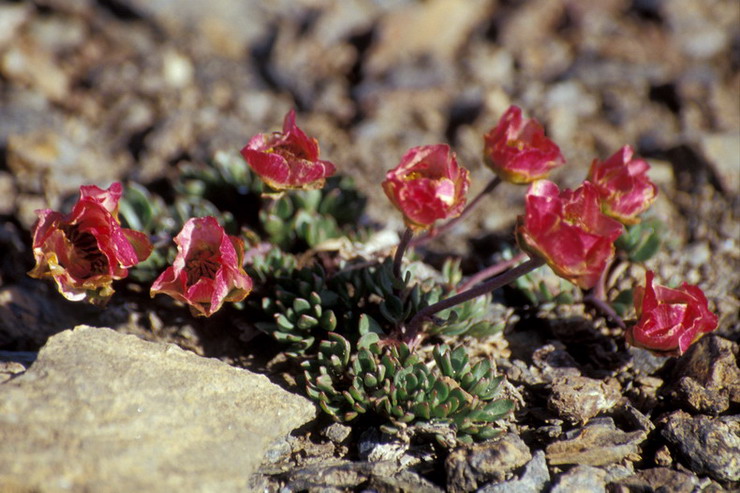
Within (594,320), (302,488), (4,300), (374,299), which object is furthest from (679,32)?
(4,300)

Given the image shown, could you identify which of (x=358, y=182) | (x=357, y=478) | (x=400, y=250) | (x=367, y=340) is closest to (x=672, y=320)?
(x=400, y=250)

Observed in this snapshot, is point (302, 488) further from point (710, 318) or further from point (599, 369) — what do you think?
point (710, 318)

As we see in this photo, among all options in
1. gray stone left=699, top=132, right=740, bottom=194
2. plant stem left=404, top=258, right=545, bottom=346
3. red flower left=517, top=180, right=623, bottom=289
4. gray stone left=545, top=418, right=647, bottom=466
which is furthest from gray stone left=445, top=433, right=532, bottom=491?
gray stone left=699, top=132, right=740, bottom=194

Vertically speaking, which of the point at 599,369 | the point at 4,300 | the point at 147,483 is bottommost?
the point at 599,369

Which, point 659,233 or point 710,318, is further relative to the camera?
point 659,233

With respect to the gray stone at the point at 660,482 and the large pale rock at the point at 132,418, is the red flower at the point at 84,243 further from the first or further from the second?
the gray stone at the point at 660,482

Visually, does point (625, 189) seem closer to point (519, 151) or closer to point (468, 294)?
point (519, 151)

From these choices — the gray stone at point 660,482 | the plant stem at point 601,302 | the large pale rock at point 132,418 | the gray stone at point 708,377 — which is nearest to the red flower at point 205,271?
the large pale rock at point 132,418
